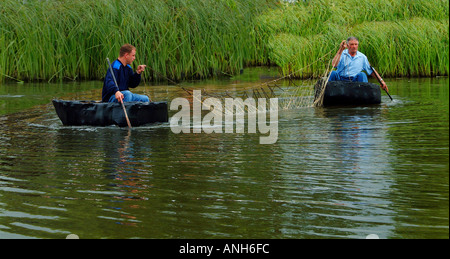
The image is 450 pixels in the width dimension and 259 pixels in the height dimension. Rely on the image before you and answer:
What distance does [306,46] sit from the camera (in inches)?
778

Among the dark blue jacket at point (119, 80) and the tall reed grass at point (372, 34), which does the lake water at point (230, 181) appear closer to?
the dark blue jacket at point (119, 80)

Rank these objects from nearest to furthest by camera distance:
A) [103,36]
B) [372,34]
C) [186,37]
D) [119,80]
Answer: [119,80]
[103,36]
[372,34]
[186,37]

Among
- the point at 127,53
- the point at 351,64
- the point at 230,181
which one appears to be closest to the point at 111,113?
the point at 127,53

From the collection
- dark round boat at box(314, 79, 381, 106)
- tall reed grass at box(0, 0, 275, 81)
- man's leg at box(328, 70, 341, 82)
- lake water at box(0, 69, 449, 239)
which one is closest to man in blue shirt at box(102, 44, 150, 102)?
lake water at box(0, 69, 449, 239)

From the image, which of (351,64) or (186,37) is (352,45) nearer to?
(351,64)

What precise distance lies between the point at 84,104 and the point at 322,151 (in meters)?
4.45

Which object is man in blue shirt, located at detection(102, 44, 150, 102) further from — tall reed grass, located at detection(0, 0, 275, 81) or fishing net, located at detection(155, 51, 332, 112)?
tall reed grass, located at detection(0, 0, 275, 81)

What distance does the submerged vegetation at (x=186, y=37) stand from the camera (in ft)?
61.8

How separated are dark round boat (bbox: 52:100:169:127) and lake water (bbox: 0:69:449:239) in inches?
6.9

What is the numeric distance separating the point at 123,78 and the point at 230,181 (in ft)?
17.9

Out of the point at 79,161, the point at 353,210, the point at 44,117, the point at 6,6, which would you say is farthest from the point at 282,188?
the point at 6,6

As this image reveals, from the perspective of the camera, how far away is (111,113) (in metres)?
11.3

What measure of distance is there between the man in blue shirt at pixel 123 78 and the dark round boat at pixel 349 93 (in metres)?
3.89
